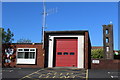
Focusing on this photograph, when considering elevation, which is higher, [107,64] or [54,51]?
[54,51]

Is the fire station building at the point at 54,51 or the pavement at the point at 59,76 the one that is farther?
the fire station building at the point at 54,51

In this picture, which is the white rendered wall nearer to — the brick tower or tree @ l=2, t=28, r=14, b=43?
tree @ l=2, t=28, r=14, b=43

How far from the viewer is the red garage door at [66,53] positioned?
26.8 metres

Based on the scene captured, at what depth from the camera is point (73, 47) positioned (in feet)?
88.3

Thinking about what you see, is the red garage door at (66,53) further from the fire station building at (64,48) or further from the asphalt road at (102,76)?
Result: the asphalt road at (102,76)

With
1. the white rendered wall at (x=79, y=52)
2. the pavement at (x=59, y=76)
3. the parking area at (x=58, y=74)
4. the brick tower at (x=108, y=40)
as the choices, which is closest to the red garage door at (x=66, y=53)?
the white rendered wall at (x=79, y=52)

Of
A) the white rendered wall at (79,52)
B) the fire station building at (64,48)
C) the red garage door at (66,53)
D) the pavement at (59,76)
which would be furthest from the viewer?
the red garage door at (66,53)

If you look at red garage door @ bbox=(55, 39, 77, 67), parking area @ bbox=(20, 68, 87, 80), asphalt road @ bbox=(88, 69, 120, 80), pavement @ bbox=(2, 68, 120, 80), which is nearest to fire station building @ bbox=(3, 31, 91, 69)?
red garage door @ bbox=(55, 39, 77, 67)

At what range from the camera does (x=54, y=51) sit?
27.2 meters

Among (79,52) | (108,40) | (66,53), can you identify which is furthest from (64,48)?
(108,40)

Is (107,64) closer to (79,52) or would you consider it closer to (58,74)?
(79,52)

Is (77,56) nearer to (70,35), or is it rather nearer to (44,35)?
(70,35)

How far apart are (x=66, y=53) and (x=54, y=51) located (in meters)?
1.61

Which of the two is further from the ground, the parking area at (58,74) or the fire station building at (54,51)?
the fire station building at (54,51)
